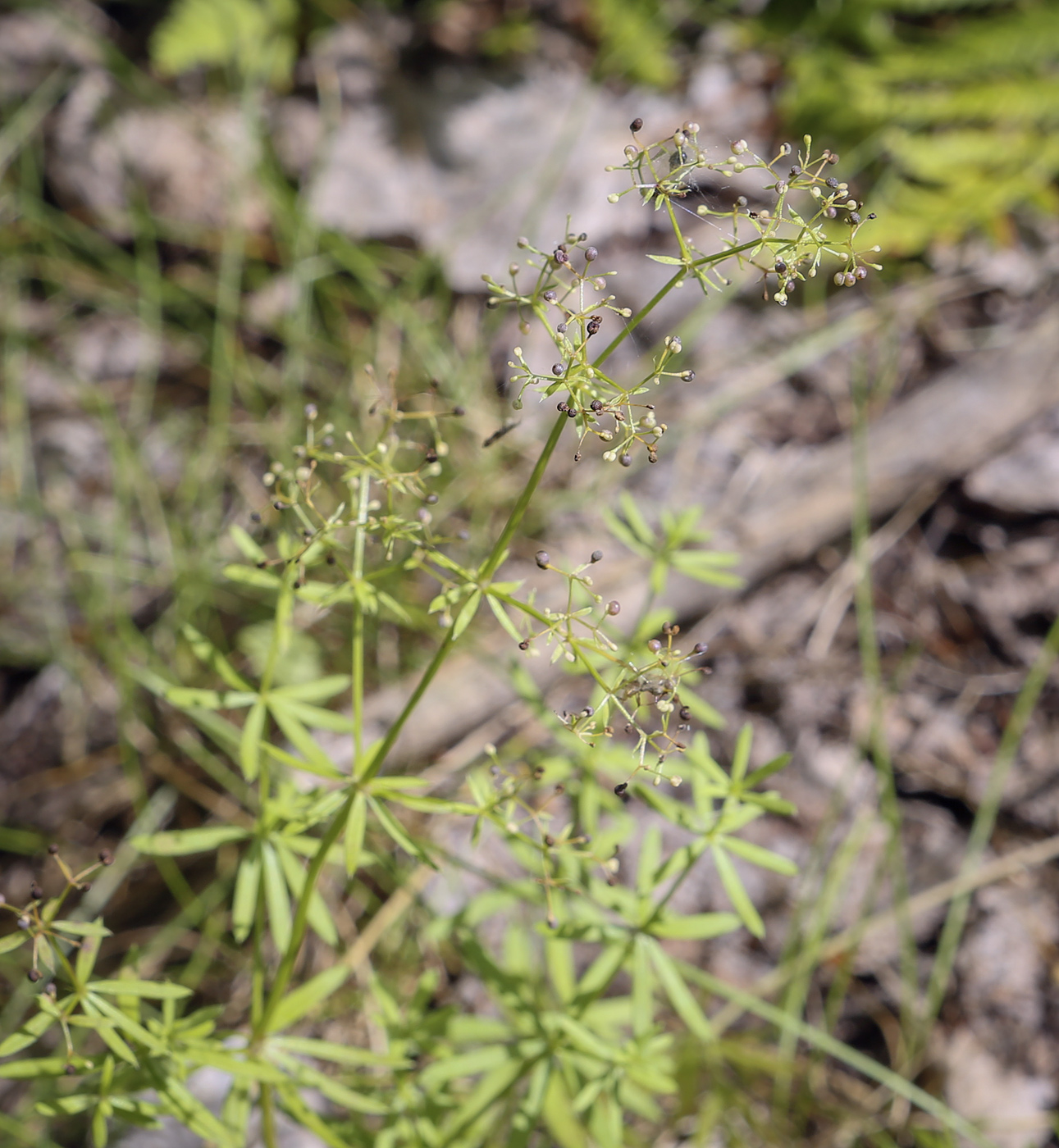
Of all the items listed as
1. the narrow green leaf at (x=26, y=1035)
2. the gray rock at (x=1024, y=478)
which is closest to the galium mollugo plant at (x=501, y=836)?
the narrow green leaf at (x=26, y=1035)

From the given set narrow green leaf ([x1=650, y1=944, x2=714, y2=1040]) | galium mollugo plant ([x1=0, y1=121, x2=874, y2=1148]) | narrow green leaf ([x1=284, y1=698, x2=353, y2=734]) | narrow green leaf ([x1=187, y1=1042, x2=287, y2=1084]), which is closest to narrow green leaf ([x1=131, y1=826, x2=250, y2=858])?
galium mollugo plant ([x1=0, y1=121, x2=874, y2=1148])

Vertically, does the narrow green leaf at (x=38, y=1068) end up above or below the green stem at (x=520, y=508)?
below

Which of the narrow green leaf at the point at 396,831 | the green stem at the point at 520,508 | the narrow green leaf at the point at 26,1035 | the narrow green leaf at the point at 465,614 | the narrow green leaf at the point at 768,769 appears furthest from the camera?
the narrow green leaf at the point at 768,769

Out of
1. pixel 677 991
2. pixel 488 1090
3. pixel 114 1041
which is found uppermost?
pixel 677 991

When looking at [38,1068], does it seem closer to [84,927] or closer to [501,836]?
[84,927]

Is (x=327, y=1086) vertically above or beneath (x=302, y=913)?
beneath

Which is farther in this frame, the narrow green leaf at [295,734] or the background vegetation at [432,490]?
the background vegetation at [432,490]

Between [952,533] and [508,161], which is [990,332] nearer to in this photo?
[952,533]

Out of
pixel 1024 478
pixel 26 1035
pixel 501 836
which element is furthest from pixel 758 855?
pixel 1024 478

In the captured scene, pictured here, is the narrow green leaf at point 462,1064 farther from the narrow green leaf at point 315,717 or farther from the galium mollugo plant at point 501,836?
the narrow green leaf at point 315,717

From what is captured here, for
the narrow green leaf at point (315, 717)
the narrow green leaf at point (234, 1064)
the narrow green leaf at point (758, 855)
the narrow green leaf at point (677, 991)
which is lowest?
the narrow green leaf at point (234, 1064)
